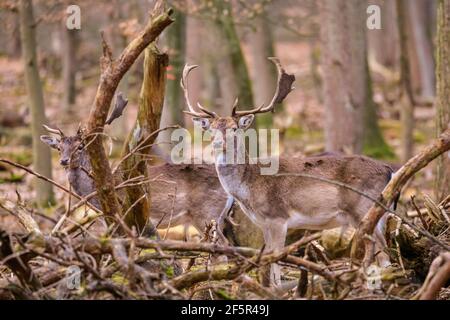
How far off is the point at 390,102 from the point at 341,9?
13.1 meters

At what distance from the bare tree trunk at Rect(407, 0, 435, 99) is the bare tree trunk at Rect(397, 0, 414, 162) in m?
11.4

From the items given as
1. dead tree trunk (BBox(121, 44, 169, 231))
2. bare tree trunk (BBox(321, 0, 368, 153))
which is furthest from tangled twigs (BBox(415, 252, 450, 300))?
bare tree trunk (BBox(321, 0, 368, 153))

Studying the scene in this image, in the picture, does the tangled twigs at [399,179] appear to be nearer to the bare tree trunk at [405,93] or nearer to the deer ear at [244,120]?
the deer ear at [244,120]

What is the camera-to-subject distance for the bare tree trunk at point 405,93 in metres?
17.8

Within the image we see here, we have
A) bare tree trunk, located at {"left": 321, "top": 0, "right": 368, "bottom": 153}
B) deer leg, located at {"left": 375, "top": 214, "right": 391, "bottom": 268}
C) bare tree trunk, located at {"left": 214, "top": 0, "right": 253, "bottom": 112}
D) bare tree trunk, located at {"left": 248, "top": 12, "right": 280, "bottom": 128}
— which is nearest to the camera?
deer leg, located at {"left": 375, "top": 214, "right": 391, "bottom": 268}

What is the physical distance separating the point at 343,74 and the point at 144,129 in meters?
7.69

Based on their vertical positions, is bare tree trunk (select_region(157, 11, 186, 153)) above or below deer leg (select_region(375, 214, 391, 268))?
above

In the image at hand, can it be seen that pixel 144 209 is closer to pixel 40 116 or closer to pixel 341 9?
pixel 40 116

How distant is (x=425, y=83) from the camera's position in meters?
29.6

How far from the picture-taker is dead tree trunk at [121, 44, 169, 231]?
25.4ft

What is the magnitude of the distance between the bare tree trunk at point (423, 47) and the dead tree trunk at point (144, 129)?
22.4 meters

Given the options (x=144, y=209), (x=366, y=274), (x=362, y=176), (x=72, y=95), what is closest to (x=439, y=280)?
(x=366, y=274)

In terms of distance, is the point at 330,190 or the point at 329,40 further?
the point at 329,40

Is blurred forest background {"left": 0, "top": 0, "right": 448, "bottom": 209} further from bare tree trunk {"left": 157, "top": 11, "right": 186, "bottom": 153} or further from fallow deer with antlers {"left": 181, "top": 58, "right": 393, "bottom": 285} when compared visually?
fallow deer with antlers {"left": 181, "top": 58, "right": 393, "bottom": 285}
